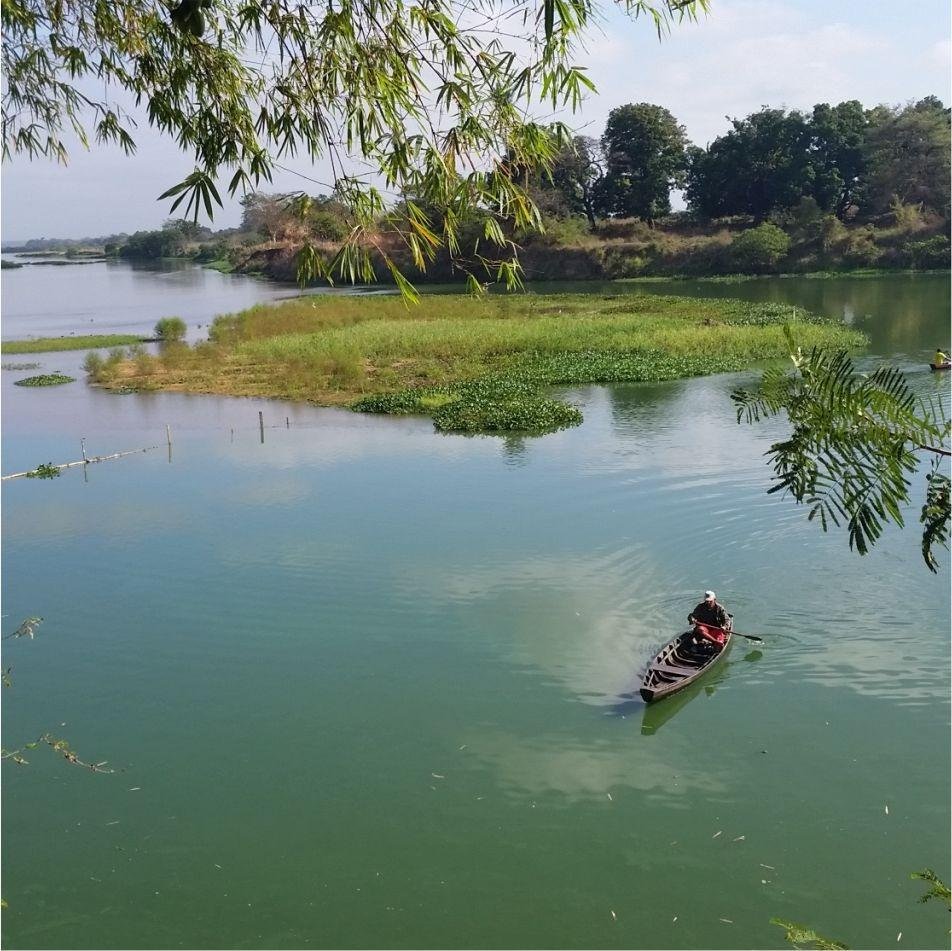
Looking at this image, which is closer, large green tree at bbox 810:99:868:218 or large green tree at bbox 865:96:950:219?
large green tree at bbox 865:96:950:219

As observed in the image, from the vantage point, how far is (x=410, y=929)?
5098mm

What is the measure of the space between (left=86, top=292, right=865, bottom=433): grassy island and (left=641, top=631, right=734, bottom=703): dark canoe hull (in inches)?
320

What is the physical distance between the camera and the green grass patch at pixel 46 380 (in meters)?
22.5

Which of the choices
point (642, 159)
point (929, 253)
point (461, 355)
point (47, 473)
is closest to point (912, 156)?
point (929, 253)

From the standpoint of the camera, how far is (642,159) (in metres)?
46.8

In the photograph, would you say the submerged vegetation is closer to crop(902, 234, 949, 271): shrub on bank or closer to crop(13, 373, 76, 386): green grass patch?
crop(13, 373, 76, 386): green grass patch

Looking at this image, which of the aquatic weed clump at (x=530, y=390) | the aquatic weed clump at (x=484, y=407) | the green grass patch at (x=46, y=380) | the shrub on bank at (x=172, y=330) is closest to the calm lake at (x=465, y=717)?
the aquatic weed clump at (x=484, y=407)

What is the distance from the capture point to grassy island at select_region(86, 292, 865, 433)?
18016mm

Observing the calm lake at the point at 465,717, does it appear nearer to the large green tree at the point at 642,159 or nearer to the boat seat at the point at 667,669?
the boat seat at the point at 667,669

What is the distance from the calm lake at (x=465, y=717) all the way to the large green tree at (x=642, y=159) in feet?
119

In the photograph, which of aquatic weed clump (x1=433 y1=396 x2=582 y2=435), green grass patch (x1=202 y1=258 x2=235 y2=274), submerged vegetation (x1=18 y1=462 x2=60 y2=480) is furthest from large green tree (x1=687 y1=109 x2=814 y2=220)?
submerged vegetation (x1=18 y1=462 x2=60 y2=480)

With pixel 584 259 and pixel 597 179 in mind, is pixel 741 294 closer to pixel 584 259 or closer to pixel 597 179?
pixel 584 259

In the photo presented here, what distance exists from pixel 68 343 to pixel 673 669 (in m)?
26.6

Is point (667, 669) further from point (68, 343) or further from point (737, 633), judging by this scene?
point (68, 343)
